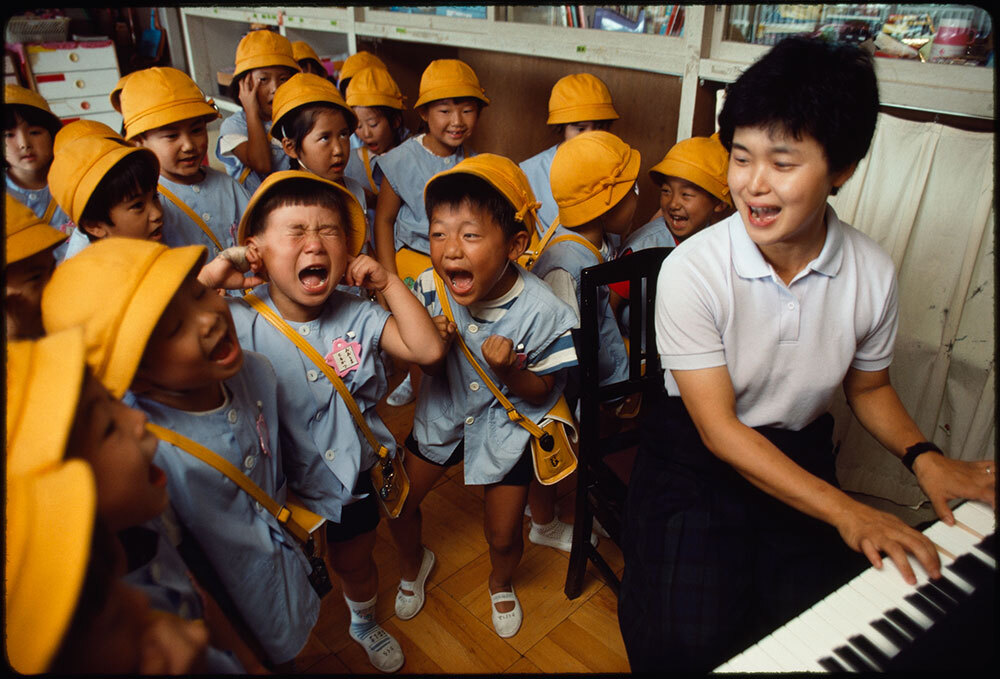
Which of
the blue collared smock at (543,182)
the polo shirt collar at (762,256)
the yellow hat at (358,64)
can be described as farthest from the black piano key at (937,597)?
the yellow hat at (358,64)

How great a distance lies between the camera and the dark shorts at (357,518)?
161 centimetres

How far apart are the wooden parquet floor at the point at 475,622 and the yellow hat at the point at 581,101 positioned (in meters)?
1.74

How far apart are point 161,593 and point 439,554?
142 centimetres

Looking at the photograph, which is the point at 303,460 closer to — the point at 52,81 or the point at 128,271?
the point at 128,271

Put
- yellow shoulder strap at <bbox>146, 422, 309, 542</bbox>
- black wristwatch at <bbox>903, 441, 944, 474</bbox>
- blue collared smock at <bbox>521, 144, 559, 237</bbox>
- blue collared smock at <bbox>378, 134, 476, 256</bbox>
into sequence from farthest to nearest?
blue collared smock at <bbox>378, 134, 476, 256</bbox>
blue collared smock at <bbox>521, 144, 559, 237</bbox>
black wristwatch at <bbox>903, 441, 944, 474</bbox>
yellow shoulder strap at <bbox>146, 422, 309, 542</bbox>

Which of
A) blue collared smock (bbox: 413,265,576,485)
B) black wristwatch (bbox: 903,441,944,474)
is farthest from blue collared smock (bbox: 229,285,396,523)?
black wristwatch (bbox: 903,441,944,474)

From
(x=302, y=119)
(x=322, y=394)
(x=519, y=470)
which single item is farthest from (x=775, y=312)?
(x=302, y=119)

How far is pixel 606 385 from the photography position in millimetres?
1688

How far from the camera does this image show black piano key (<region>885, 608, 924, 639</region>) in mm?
913

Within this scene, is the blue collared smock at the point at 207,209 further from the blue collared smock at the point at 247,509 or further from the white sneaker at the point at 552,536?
the white sneaker at the point at 552,536

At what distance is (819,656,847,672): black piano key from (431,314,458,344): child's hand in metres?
1.03

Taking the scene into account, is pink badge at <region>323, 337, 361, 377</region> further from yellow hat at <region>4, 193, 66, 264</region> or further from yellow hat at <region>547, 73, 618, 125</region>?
yellow hat at <region>547, 73, 618, 125</region>

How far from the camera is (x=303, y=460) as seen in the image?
1.48 meters

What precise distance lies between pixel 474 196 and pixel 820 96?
822mm
